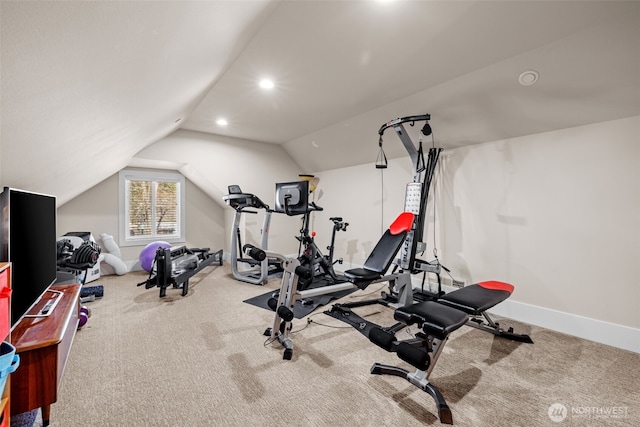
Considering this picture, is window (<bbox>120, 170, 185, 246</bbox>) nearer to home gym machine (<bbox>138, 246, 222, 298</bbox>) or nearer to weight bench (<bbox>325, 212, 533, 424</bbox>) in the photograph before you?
home gym machine (<bbox>138, 246, 222, 298</bbox>)

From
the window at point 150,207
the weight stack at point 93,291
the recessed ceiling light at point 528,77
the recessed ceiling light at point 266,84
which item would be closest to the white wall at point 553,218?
the recessed ceiling light at point 528,77

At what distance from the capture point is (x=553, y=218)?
2.69m

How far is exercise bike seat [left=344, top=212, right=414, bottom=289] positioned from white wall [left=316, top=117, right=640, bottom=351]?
1.14 meters

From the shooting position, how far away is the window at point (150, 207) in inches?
196

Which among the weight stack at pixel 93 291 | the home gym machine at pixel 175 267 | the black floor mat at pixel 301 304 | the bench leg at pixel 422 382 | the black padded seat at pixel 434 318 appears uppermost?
the black padded seat at pixel 434 318

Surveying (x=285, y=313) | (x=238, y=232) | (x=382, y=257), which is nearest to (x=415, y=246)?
(x=382, y=257)

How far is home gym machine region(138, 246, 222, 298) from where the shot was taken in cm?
341

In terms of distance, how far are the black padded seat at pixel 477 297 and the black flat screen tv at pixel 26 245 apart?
250 centimetres

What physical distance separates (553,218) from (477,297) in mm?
1421

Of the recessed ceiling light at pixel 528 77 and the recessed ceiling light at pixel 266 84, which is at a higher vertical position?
the recessed ceiling light at pixel 266 84

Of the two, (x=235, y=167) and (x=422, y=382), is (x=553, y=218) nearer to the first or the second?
(x=422, y=382)

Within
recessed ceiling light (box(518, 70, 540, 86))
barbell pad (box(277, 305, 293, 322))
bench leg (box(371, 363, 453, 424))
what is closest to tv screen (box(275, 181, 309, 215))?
barbell pad (box(277, 305, 293, 322))

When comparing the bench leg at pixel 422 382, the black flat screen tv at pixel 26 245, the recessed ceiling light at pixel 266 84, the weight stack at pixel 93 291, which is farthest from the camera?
the weight stack at pixel 93 291

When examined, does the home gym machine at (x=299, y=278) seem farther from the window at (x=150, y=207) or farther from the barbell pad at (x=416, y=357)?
the window at (x=150, y=207)
